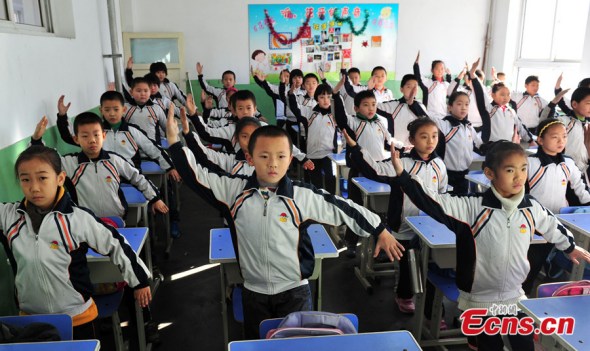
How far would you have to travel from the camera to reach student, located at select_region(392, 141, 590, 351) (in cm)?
198

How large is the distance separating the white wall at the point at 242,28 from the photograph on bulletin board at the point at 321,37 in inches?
5.8

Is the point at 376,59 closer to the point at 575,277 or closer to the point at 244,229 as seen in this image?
the point at 575,277

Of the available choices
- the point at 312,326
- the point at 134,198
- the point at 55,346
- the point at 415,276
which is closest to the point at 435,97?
the point at 415,276

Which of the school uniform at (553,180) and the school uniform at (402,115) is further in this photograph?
the school uniform at (402,115)

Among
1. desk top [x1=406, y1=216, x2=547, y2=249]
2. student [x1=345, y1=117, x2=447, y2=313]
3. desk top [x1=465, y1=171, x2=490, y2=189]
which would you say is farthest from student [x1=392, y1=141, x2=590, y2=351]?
desk top [x1=465, y1=171, x2=490, y2=189]

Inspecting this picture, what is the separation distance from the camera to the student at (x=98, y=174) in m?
2.68

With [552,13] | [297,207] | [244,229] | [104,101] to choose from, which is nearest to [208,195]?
[244,229]

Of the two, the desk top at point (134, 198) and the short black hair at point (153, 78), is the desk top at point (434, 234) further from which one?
the short black hair at point (153, 78)

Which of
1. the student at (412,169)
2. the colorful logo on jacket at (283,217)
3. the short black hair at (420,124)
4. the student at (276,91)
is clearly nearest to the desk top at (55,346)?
the colorful logo on jacket at (283,217)

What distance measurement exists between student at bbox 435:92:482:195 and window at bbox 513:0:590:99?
310 cm

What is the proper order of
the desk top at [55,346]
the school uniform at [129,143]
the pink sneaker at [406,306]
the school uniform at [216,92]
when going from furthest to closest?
the school uniform at [216,92] → the school uniform at [129,143] → the pink sneaker at [406,306] → the desk top at [55,346]

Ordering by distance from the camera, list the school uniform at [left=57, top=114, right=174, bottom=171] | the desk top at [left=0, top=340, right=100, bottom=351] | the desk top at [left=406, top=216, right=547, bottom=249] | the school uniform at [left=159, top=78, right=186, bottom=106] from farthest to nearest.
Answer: the school uniform at [left=159, top=78, right=186, bottom=106] < the school uniform at [left=57, top=114, right=174, bottom=171] < the desk top at [left=406, top=216, right=547, bottom=249] < the desk top at [left=0, top=340, right=100, bottom=351]

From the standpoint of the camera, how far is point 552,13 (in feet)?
22.7

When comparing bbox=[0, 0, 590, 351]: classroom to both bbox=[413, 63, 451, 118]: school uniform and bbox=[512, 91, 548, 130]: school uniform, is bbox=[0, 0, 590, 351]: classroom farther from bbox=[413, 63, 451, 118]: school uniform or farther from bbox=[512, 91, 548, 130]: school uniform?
bbox=[413, 63, 451, 118]: school uniform
